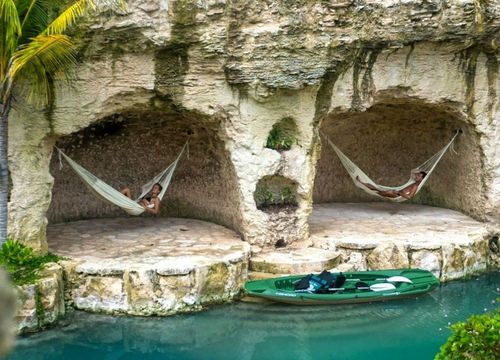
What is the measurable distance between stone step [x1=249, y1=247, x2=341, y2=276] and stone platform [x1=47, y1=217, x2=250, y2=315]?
234mm

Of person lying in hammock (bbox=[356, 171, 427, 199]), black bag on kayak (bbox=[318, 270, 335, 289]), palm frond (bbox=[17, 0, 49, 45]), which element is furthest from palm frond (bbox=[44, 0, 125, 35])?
person lying in hammock (bbox=[356, 171, 427, 199])

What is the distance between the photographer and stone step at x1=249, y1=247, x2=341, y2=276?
9.00 metres

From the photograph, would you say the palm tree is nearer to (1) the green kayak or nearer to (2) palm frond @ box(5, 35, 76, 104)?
(2) palm frond @ box(5, 35, 76, 104)

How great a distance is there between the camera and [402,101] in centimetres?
1107

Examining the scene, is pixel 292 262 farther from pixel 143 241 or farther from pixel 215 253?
pixel 143 241

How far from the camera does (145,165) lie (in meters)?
11.8

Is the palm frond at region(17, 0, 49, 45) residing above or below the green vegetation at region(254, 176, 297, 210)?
above

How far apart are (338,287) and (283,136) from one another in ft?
8.66

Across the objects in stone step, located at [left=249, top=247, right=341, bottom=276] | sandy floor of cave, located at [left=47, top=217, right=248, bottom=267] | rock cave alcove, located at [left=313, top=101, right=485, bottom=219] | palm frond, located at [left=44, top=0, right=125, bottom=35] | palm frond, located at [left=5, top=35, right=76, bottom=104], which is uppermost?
palm frond, located at [left=44, top=0, right=125, bottom=35]

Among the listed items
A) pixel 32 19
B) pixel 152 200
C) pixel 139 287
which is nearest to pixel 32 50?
pixel 32 19

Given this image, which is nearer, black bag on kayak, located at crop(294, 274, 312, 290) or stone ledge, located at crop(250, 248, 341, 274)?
black bag on kayak, located at crop(294, 274, 312, 290)

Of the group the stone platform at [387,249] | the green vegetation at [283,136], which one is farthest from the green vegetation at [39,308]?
the green vegetation at [283,136]

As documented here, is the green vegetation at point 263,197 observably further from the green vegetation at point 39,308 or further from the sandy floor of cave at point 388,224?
the green vegetation at point 39,308

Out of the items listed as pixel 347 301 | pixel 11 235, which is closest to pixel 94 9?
pixel 11 235
